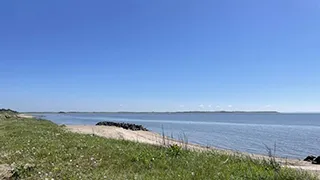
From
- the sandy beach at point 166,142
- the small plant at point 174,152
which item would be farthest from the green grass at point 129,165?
the sandy beach at point 166,142

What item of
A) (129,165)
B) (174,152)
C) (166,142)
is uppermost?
(174,152)

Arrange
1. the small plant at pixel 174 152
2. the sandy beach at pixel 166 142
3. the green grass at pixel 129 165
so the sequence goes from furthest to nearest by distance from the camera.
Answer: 1. the sandy beach at pixel 166 142
2. the small plant at pixel 174 152
3. the green grass at pixel 129 165

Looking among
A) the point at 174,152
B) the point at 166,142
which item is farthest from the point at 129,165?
the point at 166,142

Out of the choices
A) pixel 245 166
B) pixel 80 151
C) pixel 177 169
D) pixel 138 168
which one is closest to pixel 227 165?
pixel 245 166

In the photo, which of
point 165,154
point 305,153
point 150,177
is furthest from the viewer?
point 305,153

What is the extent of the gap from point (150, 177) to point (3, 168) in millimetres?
5158

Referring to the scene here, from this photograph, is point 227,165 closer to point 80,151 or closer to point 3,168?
point 80,151

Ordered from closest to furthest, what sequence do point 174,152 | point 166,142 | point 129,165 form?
1. point 129,165
2. point 174,152
3. point 166,142

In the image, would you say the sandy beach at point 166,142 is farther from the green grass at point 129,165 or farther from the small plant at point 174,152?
the green grass at point 129,165

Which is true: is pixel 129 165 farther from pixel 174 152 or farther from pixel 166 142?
pixel 166 142

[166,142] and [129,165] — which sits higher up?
[129,165]

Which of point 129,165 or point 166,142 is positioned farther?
point 166,142

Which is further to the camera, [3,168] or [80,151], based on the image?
[80,151]

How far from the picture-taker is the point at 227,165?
35.0 feet
